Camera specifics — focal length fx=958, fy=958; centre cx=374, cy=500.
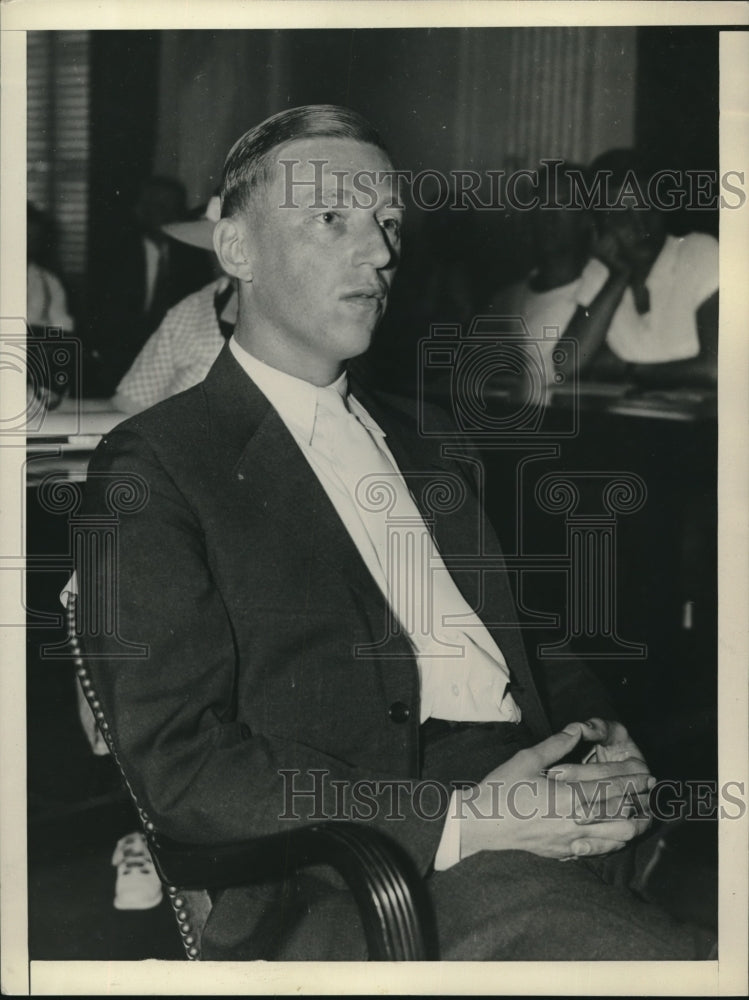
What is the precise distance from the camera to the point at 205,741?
1.37 metres

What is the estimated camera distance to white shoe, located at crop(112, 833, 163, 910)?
1.63m

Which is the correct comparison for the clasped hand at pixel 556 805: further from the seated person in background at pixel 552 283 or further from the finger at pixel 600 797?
the seated person in background at pixel 552 283

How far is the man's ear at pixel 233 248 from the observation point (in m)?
1.55

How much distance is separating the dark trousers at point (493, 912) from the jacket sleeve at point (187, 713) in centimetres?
8

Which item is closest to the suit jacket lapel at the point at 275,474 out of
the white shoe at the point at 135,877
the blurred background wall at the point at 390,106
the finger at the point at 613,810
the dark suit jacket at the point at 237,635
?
the dark suit jacket at the point at 237,635

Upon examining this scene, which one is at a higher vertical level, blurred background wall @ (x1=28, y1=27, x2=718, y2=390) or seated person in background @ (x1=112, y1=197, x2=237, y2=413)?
blurred background wall @ (x1=28, y1=27, x2=718, y2=390)

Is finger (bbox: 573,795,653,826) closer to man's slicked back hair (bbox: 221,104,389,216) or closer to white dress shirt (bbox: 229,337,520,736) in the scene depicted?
white dress shirt (bbox: 229,337,520,736)

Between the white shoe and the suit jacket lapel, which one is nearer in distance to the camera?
the suit jacket lapel

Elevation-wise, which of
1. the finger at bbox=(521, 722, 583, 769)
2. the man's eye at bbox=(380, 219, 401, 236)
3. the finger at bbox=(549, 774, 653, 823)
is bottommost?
the finger at bbox=(549, 774, 653, 823)

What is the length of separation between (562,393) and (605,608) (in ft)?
1.24

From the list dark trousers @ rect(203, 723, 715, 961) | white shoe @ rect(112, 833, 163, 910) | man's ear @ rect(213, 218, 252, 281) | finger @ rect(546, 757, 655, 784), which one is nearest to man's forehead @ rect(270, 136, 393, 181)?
man's ear @ rect(213, 218, 252, 281)

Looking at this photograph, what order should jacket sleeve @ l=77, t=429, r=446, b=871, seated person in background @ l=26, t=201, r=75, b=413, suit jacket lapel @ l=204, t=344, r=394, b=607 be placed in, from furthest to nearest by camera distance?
1. seated person in background @ l=26, t=201, r=75, b=413
2. suit jacket lapel @ l=204, t=344, r=394, b=607
3. jacket sleeve @ l=77, t=429, r=446, b=871

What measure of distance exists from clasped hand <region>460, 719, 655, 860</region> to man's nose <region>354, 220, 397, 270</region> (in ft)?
2.68

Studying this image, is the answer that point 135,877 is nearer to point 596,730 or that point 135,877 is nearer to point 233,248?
point 596,730
